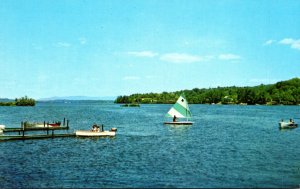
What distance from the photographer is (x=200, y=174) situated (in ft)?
117

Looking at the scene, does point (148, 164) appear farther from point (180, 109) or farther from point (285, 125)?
point (285, 125)

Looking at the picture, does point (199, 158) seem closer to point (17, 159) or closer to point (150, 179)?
point (150, 179)

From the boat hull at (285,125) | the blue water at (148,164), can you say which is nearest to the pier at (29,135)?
the blue water at (148,164)

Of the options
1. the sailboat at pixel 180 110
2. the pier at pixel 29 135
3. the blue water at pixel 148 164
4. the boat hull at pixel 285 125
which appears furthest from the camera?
the sailboat at pixel 180 110

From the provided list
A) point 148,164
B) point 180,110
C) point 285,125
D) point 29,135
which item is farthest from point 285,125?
point 148,164

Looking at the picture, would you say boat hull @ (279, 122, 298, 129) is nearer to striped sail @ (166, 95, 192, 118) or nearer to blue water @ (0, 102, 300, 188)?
striped sail @ (166, 95, 192, 118)

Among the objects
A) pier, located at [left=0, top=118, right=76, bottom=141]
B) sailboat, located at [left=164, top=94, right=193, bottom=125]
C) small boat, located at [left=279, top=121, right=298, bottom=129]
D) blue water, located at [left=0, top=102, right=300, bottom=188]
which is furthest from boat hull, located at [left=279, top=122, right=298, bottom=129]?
pier, located at [left=0, top=118, right=76, bottom=141]

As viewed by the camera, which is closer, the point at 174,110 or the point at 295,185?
the point at 295,185

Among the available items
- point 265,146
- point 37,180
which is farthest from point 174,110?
point 37,180

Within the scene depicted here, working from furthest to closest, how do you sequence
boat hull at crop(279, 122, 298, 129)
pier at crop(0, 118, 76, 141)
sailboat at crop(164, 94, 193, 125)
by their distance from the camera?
sailboat at crop(164, 94, 193, 125) → boat hull at crop(279, 122, 298, 129) → pier at crop(0, 118, 76, 141)

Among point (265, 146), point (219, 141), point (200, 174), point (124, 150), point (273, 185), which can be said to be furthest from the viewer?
point (219, 141)

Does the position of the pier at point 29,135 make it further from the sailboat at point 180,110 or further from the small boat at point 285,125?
the small boat at point 285,125

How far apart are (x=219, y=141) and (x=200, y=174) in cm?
2900

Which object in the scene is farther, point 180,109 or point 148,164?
point 180,109
